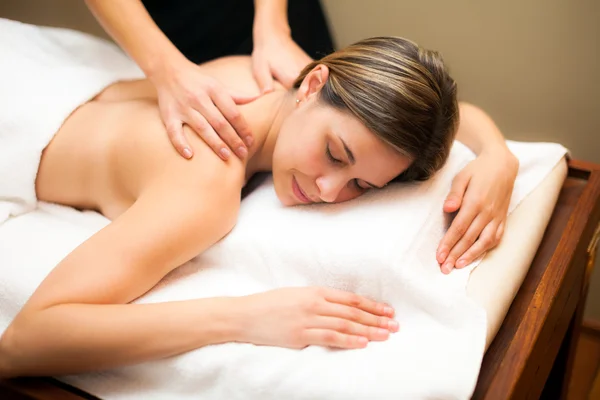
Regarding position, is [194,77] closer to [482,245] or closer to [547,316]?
[482,245]

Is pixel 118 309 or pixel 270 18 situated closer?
pixel 118 309

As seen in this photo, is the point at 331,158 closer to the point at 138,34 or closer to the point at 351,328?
the point at 351,328

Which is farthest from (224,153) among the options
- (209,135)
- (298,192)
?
(298,192)

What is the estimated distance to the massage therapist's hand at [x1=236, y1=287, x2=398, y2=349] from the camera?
2.56 ft

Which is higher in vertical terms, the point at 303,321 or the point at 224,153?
the point at 224,153

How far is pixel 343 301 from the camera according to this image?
2.69ft

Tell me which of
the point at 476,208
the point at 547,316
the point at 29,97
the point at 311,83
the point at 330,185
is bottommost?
the point at 547,316

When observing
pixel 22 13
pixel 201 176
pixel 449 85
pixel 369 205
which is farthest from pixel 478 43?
pixel 22 13

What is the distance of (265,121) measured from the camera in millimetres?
1053

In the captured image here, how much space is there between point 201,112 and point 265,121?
134mm

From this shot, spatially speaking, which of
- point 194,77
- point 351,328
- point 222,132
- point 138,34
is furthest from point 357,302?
point 138,34

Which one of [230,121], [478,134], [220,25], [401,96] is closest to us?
[401,96]

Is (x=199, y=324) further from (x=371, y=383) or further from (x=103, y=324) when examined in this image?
(x=371, y=383)

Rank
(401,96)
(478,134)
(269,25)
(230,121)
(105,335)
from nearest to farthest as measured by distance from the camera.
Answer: (105,335) → (401,96) → (230,121) → (478,134) → (269,25)
